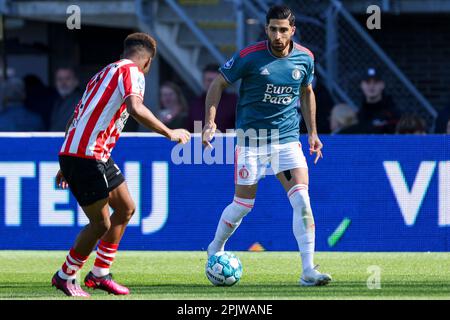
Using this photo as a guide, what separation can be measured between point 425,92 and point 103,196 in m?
11.3

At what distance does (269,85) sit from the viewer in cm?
1070

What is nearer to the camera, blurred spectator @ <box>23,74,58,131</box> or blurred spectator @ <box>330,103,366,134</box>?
blurred spectator @ <box>330,103,366,134</box>

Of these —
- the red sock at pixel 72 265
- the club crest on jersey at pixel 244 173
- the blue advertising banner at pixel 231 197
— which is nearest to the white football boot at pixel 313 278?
the club crest on jersey at pixel 244 173

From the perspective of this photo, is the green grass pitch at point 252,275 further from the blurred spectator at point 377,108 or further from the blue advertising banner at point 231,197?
the blurred spectator at point 377,108

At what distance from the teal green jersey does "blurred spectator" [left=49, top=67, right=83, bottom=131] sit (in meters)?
6.06

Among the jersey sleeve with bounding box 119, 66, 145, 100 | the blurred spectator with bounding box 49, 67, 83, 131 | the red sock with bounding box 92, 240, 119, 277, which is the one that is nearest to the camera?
the jersey sleeve with bounding box 119, 66, 145, 100

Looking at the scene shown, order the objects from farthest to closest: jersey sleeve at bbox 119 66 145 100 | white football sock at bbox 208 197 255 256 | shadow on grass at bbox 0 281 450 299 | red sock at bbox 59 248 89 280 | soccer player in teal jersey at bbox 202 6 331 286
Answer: white football sock at bbox 208 197 255 256
soccer player in teal jersey at bbox 202 6 331 286
red sock at bbox 59 248 89 280
shadow on grass at bbox 0 281 450 299
jersey sleeve at bbox 119 66 145 100

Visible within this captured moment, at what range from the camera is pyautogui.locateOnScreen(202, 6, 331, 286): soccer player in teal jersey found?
1056 cm

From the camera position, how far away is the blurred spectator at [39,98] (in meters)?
18.5

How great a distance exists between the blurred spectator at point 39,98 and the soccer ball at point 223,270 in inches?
308

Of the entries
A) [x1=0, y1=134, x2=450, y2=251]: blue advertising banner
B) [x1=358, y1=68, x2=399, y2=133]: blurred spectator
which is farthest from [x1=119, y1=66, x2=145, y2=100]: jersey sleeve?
[x1=358, y1=68, x2=399, y2=133]: blurred spectator

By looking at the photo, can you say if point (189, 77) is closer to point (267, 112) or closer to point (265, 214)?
point (265, 214)

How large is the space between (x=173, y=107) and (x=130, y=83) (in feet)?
22.4

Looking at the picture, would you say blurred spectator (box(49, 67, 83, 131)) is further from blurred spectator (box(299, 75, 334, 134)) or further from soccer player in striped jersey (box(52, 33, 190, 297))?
soccer player in striped jersey (box(52, 33, 190, 297))
